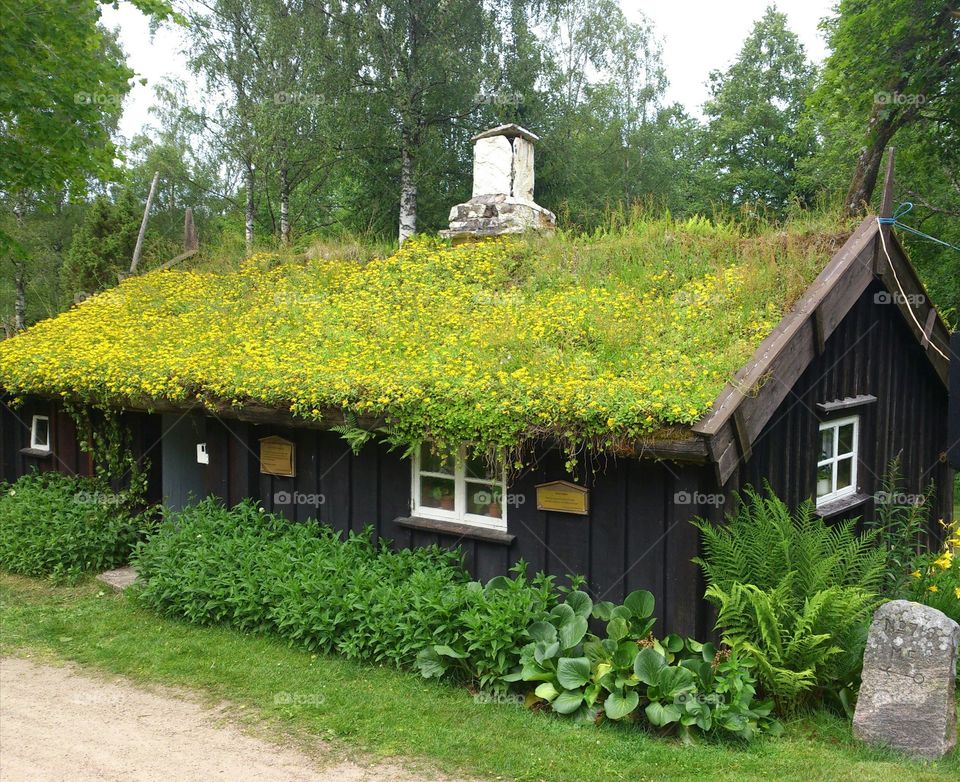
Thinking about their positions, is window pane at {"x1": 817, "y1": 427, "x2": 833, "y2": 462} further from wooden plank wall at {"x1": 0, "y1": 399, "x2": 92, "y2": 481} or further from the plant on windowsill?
wooden plank wall at {"x1": 0, "y1": 399, "x2": 92, "y2": 481}

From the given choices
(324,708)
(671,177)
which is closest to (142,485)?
(324,708)

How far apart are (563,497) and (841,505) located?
303cm

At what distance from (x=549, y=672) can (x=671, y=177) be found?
24.1m

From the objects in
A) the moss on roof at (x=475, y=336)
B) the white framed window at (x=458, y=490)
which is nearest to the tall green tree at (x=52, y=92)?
the moss on roof at (x=475, y=336)

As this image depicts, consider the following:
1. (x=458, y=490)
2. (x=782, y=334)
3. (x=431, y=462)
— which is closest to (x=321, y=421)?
(x=431, y=462)

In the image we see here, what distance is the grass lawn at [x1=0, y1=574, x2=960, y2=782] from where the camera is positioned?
16.2 feet

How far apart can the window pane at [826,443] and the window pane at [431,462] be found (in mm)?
3665

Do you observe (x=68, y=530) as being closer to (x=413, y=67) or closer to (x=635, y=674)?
(x=635, y=674)

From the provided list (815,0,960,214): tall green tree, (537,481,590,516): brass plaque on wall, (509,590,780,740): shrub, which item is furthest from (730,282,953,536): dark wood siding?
(815,0,960,214): tall green tree

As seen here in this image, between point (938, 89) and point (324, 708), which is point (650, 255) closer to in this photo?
point (324, 708)

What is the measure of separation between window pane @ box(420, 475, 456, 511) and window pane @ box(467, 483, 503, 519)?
18cm

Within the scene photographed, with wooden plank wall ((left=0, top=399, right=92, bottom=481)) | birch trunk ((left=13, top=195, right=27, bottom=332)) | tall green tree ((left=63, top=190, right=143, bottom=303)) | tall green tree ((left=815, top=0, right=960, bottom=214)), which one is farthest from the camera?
birch trunk ((left=13, top=195, right=27, bottom=332))

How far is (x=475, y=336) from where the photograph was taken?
7.40m

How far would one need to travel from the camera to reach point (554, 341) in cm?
717
